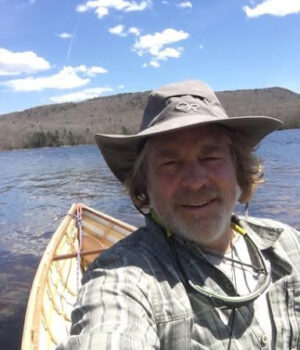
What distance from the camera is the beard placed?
2059 mm

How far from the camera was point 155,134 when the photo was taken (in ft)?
6.63

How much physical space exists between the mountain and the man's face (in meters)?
95.3

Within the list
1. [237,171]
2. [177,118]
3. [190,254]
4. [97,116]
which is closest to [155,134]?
[177,118]

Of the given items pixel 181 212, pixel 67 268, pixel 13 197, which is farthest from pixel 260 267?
pixel 13 197

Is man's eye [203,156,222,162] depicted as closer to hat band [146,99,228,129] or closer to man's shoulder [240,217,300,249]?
hat band [146,99,228,129]

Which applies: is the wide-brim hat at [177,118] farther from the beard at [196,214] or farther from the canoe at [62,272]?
the canoe at [62,272]

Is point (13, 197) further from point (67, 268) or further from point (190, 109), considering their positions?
point (190, 109)

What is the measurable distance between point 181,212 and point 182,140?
34 cm

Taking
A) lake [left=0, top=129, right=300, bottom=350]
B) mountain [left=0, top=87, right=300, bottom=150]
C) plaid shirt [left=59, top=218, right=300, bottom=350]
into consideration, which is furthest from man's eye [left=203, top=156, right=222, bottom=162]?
mountain [left=0, top=87, right=300, bottom=150]

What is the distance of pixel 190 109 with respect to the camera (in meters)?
2.01

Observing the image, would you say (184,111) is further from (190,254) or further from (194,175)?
(190,254)

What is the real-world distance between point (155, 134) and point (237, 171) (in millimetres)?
672

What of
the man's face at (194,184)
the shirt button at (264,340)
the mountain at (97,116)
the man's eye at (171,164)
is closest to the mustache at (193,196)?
the man's face at (194,184)

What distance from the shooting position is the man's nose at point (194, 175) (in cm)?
207
